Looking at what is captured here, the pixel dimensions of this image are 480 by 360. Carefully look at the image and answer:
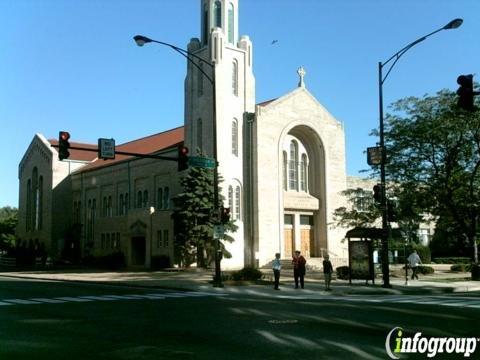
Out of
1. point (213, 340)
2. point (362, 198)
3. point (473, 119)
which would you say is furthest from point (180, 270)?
point (213, 340)

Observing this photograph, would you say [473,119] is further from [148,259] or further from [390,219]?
[148,259]

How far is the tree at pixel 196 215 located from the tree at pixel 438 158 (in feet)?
42.4

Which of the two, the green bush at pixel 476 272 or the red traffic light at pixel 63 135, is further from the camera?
the green bush at pixel 476 272

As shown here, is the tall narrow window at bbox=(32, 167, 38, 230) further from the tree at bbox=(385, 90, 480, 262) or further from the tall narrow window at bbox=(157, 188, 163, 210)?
the tree at bbox=(385, 90, 480, 262)

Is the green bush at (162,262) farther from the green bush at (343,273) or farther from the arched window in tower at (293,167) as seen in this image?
the green bush at (343,273)

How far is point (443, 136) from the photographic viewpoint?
31.4m

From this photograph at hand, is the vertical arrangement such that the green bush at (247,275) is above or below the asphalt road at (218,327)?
above

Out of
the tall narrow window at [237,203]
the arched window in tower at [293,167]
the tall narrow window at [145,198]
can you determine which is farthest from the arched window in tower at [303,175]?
the tall narrow window at [145,198]

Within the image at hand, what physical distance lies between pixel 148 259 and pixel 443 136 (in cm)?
2440

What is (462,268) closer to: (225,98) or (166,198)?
(225,98)

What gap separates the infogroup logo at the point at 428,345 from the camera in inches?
382

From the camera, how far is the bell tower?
43906mm

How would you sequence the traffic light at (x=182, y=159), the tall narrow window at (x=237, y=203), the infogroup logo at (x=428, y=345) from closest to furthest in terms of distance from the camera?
the infogroup logo at (x=428, y=345) → the traffic light at (x=182, y=159) → the tall narrow window at (x=237, y=203)

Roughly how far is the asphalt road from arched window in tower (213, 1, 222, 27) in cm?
3144
